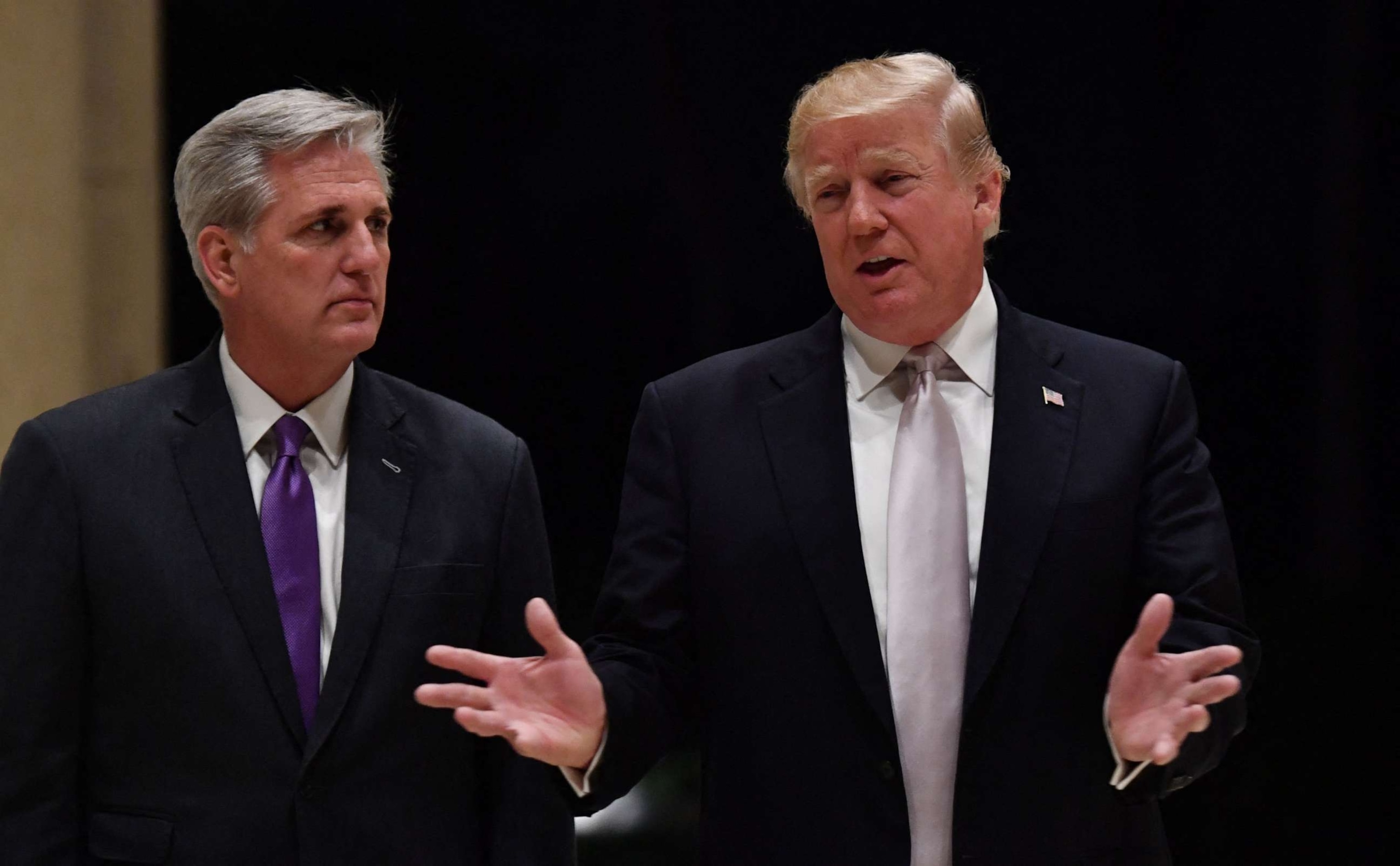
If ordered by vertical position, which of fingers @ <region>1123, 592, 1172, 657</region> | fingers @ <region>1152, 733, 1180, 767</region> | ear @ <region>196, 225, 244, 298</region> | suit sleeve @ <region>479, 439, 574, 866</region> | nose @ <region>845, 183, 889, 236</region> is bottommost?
suit sleeve @ <region>479, 439, 574, 866</region>

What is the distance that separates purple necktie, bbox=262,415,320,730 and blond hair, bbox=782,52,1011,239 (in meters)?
0.80

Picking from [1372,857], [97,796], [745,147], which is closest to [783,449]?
[97,796]

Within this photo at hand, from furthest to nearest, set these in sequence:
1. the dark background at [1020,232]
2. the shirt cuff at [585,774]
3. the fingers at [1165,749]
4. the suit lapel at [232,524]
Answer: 1. the dark background at [1020,232]
2. the suit lapel at [232,524]
3. the shirt cuff at [585,774]
4. the fingers at [1165,749]

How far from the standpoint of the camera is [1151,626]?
1.81m

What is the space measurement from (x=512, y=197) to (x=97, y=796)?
193 cm

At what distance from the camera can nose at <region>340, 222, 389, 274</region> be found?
2172 mm

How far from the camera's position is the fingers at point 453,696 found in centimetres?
181

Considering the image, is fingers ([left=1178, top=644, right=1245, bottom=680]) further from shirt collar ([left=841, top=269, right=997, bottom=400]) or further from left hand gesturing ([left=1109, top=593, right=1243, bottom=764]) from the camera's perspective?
shirt collar ([left=841, top=269, right=997, bottom=400])

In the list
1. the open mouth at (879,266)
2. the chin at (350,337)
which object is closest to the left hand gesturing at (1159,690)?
the open mouth at (879,266)

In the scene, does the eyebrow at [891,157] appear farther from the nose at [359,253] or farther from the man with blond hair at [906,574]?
the nose at [359,253]

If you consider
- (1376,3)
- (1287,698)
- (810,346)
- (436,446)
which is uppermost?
(1376,3)

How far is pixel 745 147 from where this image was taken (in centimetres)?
362

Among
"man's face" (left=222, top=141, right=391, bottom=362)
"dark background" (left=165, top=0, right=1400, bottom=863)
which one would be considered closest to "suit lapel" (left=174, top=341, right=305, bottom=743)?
"man's face" (left=222, top=141, right=391, bottom=362)

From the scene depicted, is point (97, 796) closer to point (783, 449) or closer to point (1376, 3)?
point (783, 449)
